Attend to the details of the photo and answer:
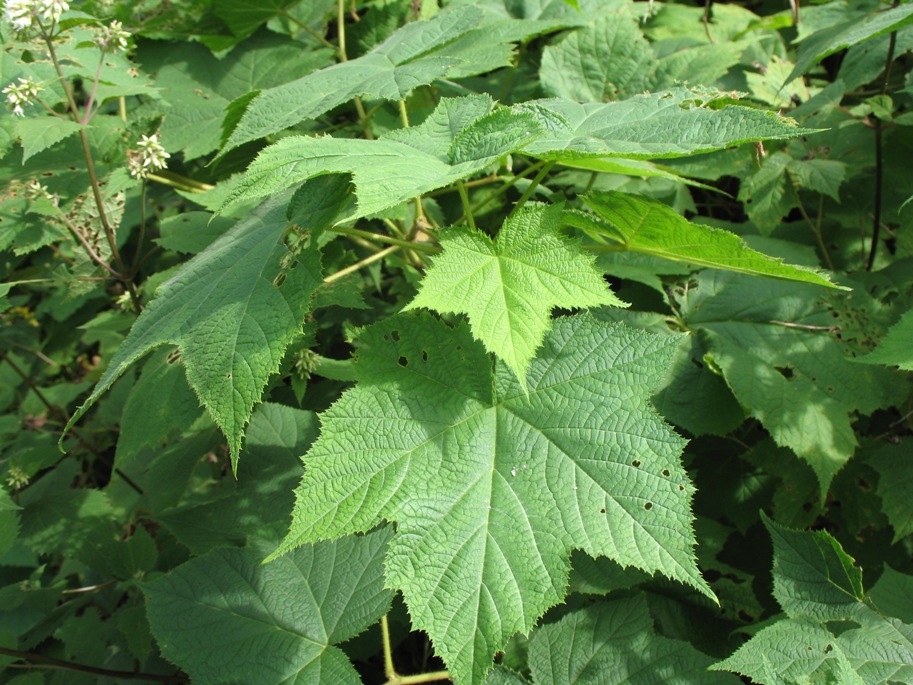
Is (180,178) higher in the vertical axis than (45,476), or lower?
higher

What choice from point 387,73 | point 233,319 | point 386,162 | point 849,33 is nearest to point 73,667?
point 233,319

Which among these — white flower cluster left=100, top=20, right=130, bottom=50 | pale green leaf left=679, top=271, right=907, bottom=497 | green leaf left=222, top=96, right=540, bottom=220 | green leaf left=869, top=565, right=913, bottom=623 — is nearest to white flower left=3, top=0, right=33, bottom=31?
white flower cluster left=100, top=20, right=130, bottom=50

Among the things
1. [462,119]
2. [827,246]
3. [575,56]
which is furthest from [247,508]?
[827,246]

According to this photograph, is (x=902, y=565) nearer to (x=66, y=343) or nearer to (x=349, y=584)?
(x=349, y=584)

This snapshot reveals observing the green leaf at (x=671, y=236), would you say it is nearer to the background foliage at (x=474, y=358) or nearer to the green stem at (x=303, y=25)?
the background foliage at (x=474, y=358)

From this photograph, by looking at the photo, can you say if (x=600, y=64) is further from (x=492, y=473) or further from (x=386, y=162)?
(x=492, y=473)

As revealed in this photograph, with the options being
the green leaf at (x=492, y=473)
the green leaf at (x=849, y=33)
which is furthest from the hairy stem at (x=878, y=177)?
the green leaf at (x=492, y=473)
